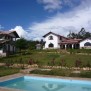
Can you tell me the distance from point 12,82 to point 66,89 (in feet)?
14.4

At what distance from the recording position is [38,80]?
17.5 m

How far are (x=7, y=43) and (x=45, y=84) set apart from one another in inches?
1125

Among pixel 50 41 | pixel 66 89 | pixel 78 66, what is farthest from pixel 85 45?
pixel 66 89

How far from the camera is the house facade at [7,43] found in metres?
42.3

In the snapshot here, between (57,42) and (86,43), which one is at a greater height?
(57,42)

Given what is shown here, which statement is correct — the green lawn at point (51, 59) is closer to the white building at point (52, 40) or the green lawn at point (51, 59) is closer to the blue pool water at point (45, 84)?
the blue pool water at point (45, 84)

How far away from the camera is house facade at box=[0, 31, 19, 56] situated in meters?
42.3

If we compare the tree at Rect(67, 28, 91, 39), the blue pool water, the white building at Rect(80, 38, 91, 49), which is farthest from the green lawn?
the tree at Rect(67, 28, 91, 39)

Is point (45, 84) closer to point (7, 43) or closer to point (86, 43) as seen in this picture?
point (7, 43)

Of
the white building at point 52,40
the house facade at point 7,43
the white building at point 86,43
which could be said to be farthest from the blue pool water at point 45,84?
the white building at point 52,40

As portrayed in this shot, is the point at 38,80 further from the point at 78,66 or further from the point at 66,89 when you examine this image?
the point at 78,66

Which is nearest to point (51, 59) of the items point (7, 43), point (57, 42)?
point (7, 43)

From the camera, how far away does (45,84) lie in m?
16.9

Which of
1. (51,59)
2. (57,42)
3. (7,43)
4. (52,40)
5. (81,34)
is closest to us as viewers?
(51,59)
